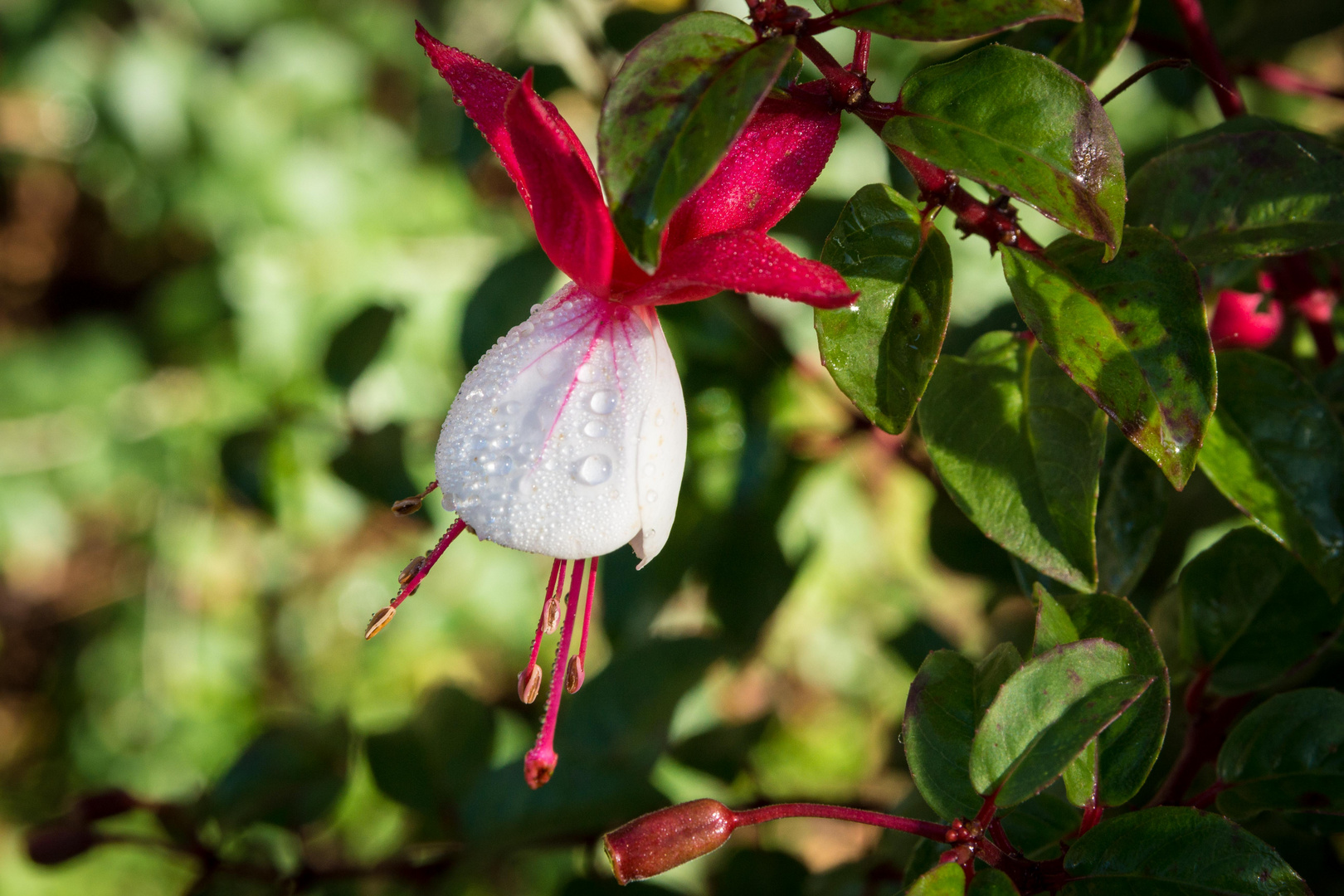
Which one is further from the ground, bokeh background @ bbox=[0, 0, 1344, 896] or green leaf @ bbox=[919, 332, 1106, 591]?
green leaf @ bbox=[919, 332, 1106, 591]

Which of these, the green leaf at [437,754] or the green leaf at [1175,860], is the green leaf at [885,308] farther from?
the green leaf at [437,754]

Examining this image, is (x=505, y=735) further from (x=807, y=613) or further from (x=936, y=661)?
(x=936, y=661)

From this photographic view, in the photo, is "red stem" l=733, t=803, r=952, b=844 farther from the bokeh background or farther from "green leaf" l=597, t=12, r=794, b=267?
the bokeh background

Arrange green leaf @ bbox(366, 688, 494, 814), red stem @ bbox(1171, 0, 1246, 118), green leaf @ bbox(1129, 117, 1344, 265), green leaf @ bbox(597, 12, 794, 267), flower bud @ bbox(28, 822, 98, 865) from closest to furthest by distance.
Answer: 1. green leaf @ bbox(597, 12, 794, 267)
2. green leaf @ bbox(1129, 117, 1344, 265)
3. red stem @ bbox(1171, 0, 1246, 118)
4. flower bud @ bbox(28, 822, 98, 865)
5. green leaf @ bbox(366, 688, 494, 814)

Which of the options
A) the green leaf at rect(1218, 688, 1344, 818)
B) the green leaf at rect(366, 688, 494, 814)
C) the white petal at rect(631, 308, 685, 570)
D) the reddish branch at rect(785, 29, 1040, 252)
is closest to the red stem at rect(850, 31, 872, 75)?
the reddish branch at rect(785, 29, 1040, 252)

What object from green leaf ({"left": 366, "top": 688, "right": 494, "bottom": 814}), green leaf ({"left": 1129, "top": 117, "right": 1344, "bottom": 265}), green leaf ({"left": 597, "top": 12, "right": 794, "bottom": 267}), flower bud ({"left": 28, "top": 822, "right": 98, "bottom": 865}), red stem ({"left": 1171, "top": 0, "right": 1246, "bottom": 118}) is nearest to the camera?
green leaf ({"left": 597, "top": 12, "right": 794, "bottom": 267})

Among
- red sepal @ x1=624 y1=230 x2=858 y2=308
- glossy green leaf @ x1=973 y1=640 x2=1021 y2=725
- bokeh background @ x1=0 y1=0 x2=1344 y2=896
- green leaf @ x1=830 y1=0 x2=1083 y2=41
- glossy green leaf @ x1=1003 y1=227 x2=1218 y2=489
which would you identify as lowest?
bokeh background @ x1=0 y1=0 x2=1344 y2=896
